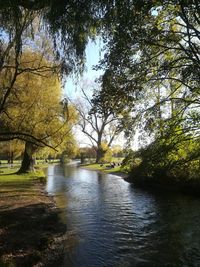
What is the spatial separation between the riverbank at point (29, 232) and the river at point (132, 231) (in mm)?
476

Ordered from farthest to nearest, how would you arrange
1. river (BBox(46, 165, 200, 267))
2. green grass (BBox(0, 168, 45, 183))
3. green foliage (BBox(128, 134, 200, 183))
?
green grass (BBox(0, 168, 45, 183)) < green foliage (BBox(128, 134, 200, 183)) < river (BBox(46, 165, 200, 267))

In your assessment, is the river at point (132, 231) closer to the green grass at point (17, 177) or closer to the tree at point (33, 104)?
the tree at point (33, 104)

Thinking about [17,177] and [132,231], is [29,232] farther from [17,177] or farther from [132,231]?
[17,177]

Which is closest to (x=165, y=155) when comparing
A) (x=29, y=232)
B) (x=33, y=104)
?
(x=29, y=232)

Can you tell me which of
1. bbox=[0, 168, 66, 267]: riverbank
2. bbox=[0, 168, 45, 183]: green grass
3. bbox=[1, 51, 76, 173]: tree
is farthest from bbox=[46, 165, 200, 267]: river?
bbox=[0, 168, 45, 183]: green grass

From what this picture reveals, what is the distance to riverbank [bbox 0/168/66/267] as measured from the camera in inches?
360

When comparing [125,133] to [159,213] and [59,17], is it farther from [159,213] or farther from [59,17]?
[59,17]

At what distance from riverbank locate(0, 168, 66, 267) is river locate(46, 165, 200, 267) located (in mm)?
476

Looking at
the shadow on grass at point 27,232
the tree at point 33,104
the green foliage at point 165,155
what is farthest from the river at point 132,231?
the tree at point 33,104

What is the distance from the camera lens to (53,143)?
85.7ft

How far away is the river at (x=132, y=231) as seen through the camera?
9.84 meters

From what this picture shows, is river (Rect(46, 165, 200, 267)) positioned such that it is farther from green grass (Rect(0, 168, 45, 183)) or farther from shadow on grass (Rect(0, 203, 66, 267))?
green grass (Rect(0, 168, 45, 183))

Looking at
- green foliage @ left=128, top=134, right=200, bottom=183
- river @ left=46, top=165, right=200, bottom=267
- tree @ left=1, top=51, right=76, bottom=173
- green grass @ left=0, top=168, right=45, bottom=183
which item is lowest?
river @ left=46, top=165, right=200, bottom=267

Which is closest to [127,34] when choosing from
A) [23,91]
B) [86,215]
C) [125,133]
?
[125,133]
